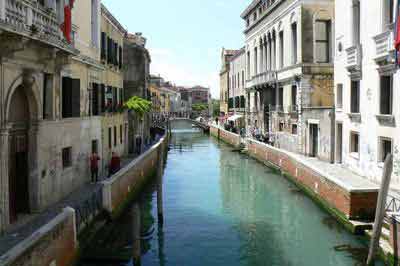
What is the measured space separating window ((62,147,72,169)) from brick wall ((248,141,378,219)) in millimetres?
7730

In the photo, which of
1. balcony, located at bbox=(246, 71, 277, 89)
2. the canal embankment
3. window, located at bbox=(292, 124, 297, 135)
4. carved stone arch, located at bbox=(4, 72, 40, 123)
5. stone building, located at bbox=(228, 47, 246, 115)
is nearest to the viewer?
the canal embankment

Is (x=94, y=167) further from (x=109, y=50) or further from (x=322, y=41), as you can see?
(x=322, y=41)

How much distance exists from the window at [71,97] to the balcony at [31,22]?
6.27 ft

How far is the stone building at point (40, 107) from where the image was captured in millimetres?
Answer: 9523

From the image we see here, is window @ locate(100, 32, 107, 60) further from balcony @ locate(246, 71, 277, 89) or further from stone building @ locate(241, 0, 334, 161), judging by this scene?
balcony @ locate(246, 71, 277, 89)

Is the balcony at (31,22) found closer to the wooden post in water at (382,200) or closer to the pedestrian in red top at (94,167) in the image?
the pedestrian in red top at (94,167)

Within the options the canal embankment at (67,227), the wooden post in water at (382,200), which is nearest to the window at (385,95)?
the wooden post in water at (382,200)

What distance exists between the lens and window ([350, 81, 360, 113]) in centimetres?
1770

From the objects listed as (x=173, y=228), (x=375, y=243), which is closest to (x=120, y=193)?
(x=173, y=228)

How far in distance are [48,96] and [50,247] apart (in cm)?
577

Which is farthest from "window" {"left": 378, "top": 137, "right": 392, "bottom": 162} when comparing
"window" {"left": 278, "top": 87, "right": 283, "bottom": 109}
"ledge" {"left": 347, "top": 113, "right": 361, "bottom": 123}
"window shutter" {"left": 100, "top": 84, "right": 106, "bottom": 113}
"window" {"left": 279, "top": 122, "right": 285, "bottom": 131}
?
"window" {"left": 278, "top": 87, "right": 283, "bottom": 109}

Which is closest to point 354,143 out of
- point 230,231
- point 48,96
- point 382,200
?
point 230,231

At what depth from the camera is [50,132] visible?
40.6 feet

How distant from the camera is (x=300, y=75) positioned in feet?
84.1
